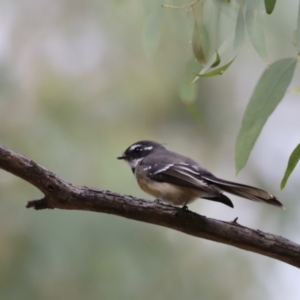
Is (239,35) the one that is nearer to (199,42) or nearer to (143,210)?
(199,42)

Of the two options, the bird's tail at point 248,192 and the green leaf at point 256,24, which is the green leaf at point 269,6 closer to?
the green leaf at point 256,24

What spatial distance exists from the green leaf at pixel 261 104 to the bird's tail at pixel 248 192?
23 centimetres

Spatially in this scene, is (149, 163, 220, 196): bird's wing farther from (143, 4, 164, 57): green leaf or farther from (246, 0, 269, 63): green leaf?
(246, 0, 269, 63): green leaf

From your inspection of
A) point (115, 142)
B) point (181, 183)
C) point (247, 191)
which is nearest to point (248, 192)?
point (247, 191)

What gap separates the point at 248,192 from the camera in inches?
50.6

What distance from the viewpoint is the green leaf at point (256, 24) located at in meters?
0.97

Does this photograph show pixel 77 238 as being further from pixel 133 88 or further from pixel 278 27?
pixel 278 27

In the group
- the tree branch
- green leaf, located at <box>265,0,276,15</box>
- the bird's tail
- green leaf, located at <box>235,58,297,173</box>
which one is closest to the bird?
the bird's tail

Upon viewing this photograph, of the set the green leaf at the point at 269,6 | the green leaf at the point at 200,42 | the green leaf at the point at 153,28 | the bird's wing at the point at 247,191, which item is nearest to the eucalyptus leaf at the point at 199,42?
the green leaf at the point at 200,42

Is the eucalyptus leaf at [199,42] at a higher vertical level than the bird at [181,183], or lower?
A: higher

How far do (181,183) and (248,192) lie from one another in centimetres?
24

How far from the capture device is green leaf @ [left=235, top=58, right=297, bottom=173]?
1.03 meters

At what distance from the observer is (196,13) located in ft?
3.90

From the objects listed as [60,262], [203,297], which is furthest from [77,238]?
[203,297]
